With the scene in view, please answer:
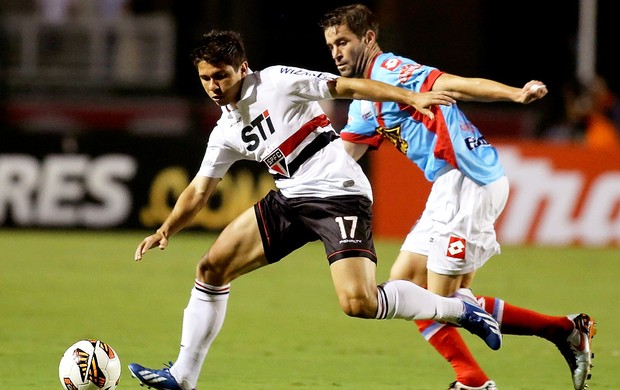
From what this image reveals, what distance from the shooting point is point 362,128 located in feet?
24.0

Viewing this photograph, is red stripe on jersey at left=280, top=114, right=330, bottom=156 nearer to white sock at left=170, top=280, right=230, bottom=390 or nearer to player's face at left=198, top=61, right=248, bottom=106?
player's face at left=198, top=61, right=248, bottom=106

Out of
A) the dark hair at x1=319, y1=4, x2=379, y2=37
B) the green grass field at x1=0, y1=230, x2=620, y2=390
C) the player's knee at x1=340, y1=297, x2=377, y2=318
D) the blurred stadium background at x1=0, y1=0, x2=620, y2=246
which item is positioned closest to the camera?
the player's knee at x1=340, y1=297, x2=377, y2=318

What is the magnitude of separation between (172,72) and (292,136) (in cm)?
1264

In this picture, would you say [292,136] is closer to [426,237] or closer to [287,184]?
[287,184]

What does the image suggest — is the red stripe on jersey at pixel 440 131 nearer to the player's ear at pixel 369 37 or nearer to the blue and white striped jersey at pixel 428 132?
the blue and white striped jersey at pixel 428 132

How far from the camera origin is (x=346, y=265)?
6461 mm

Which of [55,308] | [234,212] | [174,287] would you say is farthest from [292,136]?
[234,212]

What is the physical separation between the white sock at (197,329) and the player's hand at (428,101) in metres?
1.54

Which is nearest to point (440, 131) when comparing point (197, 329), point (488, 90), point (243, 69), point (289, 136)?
point (488, 90)

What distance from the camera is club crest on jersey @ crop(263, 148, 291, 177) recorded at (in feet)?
21.6

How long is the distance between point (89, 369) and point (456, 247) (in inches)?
82.8

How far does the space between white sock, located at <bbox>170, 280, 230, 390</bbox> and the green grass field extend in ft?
1.42

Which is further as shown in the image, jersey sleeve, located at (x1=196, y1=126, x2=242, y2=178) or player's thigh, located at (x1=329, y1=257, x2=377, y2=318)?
jersey sleeve, located at (x1=196, y1=126, x2=242, y2=178)

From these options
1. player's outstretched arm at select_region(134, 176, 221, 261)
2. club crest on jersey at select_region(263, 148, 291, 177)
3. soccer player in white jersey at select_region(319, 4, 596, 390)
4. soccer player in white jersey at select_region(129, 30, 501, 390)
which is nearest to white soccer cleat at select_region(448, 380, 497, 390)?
soccer player in white jersey at select_region(319, 4, 596, 390)
